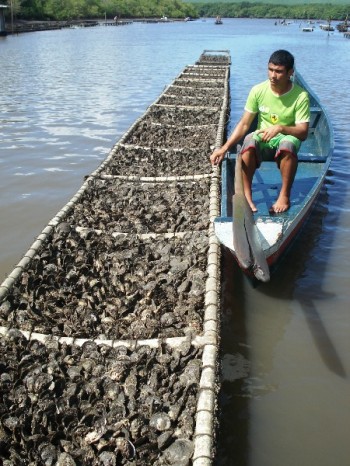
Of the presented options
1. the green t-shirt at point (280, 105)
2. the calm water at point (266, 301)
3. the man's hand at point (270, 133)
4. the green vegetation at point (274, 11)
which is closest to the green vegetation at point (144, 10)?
the green vegetation at point (274, 11)

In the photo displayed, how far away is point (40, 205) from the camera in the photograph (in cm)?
830

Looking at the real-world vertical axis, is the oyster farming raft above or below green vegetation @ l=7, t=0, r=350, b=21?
below

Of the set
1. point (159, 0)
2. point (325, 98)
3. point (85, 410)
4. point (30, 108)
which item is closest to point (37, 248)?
point (85, 410)

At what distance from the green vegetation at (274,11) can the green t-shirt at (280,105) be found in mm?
153048

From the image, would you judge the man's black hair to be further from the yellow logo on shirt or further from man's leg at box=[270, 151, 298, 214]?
man's leg at box=[270, 151, 298, 214]

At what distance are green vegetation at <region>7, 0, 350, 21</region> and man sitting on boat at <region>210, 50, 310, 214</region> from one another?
60.6 meters

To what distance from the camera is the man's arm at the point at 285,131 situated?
5.28 meters

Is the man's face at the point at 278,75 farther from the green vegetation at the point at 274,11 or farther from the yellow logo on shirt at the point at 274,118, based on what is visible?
the green vegetation at the point at 274,11

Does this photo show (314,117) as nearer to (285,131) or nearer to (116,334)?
(285,131)

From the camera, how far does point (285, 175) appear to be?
18.5 feet

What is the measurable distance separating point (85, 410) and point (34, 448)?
0.44 metres

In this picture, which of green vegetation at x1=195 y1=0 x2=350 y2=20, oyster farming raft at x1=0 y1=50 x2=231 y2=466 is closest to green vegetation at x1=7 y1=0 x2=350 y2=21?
green vegetation at x1=195 y1=0 x2=350 y2=20

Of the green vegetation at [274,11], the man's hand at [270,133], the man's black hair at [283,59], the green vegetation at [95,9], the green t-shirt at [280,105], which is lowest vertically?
the man's hand at [270,133]

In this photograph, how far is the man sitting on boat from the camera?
538cm
